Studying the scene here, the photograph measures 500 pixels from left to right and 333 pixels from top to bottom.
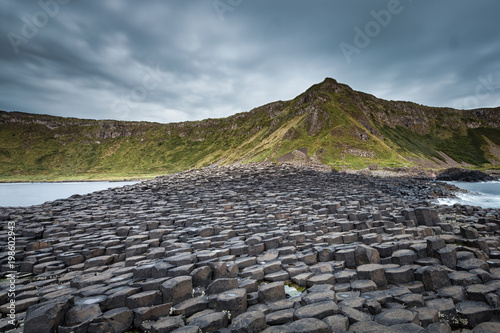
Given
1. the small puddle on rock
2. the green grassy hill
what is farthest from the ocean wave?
the green grassy hill

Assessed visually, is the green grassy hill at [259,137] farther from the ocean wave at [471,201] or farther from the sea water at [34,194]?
the sea water at [34,194]

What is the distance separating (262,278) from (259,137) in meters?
93.9

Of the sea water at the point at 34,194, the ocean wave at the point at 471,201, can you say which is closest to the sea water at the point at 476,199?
the ocean wave at the point at 471,201

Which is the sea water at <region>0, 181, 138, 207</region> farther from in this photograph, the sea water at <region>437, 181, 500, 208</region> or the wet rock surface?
the sea water at <region>437, 181, 500, 208</region>

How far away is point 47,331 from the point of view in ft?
12.2

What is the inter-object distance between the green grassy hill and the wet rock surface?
2092 inches

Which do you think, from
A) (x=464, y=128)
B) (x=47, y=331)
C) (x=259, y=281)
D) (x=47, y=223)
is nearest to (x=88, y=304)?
(x=47, y=331)

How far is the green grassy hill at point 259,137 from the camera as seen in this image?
240ft

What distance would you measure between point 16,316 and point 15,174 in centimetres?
13291

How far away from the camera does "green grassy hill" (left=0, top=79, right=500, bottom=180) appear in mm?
73062

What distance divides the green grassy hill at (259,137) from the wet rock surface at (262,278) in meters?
53.1

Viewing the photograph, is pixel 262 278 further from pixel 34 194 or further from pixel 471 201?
pixel 34 194

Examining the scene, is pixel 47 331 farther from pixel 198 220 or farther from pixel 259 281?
pixel 198 220

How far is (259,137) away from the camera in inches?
3875
